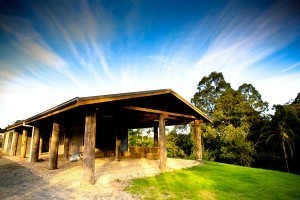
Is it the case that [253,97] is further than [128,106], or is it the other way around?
[253,97]

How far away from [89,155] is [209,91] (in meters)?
26.0

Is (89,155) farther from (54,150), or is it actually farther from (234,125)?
(234,125)

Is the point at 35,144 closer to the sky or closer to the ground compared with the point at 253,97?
closer to the ground

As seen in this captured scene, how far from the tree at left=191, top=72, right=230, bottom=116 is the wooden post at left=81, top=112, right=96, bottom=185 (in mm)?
24151

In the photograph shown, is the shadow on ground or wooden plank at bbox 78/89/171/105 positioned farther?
wooden plank at bbox 78/89/171/105

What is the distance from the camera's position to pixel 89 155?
22.3 ft

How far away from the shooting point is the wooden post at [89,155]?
6.66 m

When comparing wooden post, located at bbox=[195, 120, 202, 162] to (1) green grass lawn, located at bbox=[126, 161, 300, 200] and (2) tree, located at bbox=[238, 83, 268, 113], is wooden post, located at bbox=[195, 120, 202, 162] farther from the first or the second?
(2) tree, located at bbox=[238, 83, 268, 113]

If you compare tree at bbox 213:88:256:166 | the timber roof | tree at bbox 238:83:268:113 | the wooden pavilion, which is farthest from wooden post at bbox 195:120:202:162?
tree at bbox 238:83:268:113

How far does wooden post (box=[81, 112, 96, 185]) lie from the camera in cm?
666

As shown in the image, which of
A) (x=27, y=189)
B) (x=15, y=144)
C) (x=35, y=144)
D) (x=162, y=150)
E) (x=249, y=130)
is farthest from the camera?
(x=249, y=130)

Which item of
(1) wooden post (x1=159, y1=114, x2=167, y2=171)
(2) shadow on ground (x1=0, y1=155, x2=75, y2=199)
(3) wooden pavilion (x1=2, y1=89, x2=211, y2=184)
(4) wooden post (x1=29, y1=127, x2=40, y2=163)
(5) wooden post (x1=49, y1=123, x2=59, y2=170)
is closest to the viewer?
(2) shadow on ground (x1=0, y1=155, x2=75, y2=199)

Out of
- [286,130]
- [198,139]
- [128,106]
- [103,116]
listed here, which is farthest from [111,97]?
[286,130]

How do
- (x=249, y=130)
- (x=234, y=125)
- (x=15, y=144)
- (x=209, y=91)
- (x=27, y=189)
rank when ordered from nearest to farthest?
(x=27, y=189)
(x=15, y=144)
(x=249, y=130)
(x=234, y=125)
(x=209, y=91)
